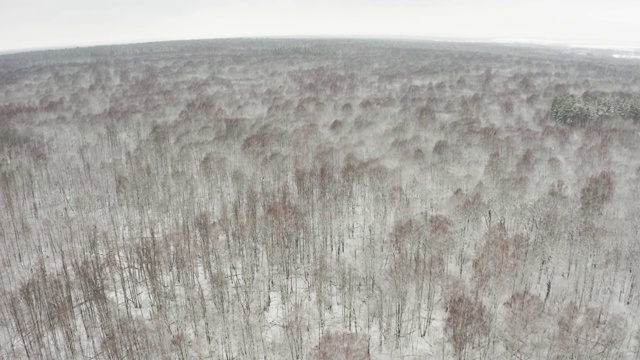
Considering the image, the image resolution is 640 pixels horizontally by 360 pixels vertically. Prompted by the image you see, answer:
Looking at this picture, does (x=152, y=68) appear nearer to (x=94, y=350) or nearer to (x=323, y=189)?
(x=323, y=189)

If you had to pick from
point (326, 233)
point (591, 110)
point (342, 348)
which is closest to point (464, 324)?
point (342, 348)

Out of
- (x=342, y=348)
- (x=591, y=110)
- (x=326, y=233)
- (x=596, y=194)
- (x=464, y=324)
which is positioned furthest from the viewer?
(x=591, y=110)

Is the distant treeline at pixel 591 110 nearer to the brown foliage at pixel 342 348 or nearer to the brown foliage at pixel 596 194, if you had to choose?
the brown foliage at pixel 596 194

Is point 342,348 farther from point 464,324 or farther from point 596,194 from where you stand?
point 596,194

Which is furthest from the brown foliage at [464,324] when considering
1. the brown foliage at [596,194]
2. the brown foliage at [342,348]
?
the brown foliage at [596,194]

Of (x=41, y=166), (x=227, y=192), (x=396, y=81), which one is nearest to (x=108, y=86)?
(x=41, y=166)
